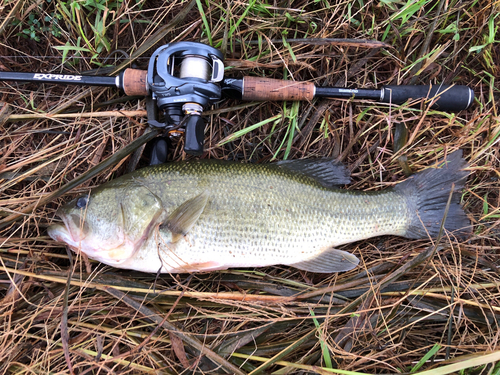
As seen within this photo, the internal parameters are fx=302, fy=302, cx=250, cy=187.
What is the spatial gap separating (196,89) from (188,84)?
0.07 meters

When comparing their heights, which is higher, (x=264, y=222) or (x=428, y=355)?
(x=264, y=222)

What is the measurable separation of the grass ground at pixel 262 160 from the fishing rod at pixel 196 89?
0.49 ft

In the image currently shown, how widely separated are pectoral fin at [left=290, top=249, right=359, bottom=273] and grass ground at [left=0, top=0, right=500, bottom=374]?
141mm

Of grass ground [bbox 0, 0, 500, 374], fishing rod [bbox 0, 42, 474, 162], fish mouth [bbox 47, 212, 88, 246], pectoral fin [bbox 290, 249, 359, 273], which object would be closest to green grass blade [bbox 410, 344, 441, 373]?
grass ground [bbox 0, 0, 500, 374]

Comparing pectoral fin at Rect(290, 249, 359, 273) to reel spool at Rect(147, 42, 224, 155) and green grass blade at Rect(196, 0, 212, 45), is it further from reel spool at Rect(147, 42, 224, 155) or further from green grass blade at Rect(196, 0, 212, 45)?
green grass blade at Rect(196, 0, 212, 45)

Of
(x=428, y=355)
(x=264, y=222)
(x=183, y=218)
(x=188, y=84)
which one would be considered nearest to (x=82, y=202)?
(x=183, y=218)

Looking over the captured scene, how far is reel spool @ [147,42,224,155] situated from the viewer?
2188mm

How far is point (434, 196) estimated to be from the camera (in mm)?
2541

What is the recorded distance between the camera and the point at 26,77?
2.37m

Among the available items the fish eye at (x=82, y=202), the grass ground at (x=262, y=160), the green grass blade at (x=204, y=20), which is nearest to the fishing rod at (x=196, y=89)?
the grass ground at (x=262, y=160)

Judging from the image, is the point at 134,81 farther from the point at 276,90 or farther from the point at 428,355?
the point at 428,355

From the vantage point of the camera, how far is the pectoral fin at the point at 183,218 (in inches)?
86.3

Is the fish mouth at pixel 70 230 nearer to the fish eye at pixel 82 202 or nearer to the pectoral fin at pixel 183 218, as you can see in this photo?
the fish eye at pixel 82 202

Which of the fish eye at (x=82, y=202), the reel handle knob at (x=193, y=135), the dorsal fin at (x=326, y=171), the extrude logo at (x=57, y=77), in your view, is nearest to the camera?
the reel handle knob at (x=193, y=135)
